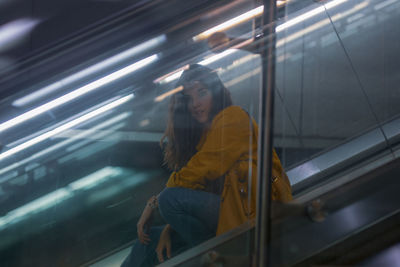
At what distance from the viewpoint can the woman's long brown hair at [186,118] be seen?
176 centimetres

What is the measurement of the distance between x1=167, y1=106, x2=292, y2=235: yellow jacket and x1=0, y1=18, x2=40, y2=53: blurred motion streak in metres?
2.16

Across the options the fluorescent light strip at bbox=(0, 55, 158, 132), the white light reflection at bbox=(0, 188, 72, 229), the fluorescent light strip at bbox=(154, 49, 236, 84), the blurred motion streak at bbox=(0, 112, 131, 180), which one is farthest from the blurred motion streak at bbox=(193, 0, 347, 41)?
the white light reflection at bbox=(0, 188, 72, 229)

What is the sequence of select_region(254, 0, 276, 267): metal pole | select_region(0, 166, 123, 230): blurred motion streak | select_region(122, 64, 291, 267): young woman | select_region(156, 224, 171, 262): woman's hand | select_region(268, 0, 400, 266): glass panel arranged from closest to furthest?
select_region(254, 0, 276, 267): metal pole → select_region(268, 0, 400, 266): glass panel → select_region(122, 64, 291, 267): young woman → select_region(156, 224, 171, 262): woman's hand → select_region(0, 166, 123, 230): blurred motion streak

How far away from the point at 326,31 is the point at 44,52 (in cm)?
131

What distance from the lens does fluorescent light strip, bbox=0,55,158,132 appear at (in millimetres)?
1500

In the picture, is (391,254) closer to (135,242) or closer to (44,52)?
(135,242)

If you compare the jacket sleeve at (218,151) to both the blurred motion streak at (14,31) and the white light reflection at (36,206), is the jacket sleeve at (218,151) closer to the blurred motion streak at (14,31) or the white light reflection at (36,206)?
the white light reflection at (36,206)

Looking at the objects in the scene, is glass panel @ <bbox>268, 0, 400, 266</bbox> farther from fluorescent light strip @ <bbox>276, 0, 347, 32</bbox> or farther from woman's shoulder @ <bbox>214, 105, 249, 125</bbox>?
woman's shoulder @ <bbox>214, 105, 249, 125</bbox>

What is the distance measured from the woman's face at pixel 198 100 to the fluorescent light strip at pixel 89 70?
0.28 meters

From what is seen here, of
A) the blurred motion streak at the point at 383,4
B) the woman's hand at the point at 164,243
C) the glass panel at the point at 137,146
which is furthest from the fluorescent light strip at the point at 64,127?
the blurred motion streak at the point at 383,4

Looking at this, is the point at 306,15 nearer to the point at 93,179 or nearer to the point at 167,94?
the point at 167,94

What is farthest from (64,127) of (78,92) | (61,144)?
(78,92)

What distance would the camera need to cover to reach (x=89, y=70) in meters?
1.51

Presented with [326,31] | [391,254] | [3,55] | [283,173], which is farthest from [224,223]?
[3,55]
